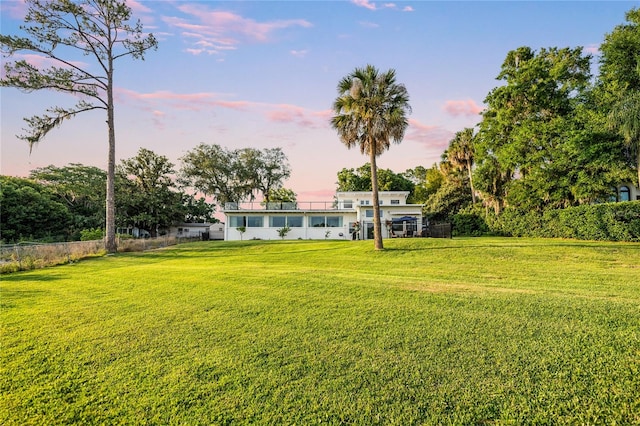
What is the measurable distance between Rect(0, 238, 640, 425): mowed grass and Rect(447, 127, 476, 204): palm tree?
28883 mm

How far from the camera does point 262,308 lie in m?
5.91

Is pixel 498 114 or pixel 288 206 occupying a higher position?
pixel 498 114

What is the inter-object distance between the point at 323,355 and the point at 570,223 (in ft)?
76.6

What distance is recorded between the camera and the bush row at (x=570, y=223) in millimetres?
17402

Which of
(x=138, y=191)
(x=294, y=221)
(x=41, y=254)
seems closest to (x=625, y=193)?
(x=294, y=221)

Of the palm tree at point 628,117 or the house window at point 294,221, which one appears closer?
the palm tree at point 628,117

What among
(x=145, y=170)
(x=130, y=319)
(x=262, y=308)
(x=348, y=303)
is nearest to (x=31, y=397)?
(x=130, y=319)

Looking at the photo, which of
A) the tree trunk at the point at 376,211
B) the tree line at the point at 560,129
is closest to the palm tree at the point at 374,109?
the tree trunk at the point at 376,211

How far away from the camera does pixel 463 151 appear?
1359 inches

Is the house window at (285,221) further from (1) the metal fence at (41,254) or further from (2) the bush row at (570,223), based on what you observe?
(2) the bush row at (570,223)

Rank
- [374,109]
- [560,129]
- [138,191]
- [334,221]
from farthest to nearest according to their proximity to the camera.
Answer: [138,191], [334,221], [560,129], [374,109]

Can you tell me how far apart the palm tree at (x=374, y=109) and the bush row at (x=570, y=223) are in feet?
40.5

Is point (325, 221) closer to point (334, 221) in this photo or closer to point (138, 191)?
point (334, 221)

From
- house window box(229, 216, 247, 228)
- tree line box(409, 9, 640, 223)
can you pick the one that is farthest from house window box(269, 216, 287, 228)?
tree line box(409, 9, 640, 223)
